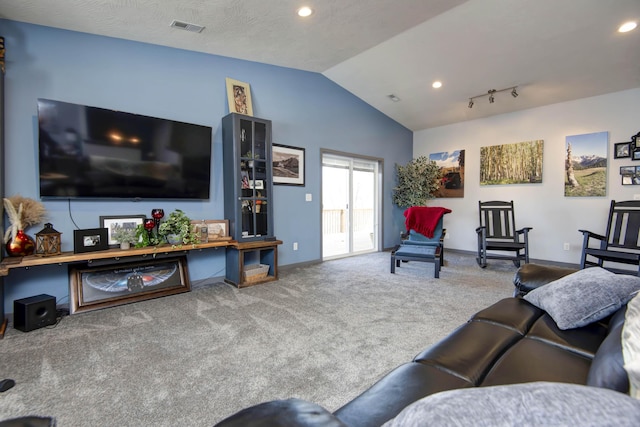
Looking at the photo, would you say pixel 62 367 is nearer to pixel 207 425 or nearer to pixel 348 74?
pixel 207 425

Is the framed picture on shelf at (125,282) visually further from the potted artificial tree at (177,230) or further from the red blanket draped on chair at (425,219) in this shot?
the red blanket draped on chair at (425,219)

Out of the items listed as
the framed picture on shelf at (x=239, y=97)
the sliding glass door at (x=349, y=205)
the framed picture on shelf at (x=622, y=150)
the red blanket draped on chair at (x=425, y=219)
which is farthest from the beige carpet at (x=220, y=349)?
the framed picture on shelf at (x=622, y=150)

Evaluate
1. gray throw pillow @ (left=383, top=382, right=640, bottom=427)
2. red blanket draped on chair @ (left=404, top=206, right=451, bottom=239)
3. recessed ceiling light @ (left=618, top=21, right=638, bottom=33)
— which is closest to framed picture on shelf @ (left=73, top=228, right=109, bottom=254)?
gray throw pillow @ (left=383, top=382, right=640, bottom=427)

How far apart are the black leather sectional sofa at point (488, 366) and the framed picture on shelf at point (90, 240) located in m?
2.94

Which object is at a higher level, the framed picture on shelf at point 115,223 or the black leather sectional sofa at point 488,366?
the framed picture on shelf at point 115,223

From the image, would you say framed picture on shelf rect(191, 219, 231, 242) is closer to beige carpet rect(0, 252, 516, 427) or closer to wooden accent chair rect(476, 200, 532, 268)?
beige carpet rect(0, 252, 516, 427)

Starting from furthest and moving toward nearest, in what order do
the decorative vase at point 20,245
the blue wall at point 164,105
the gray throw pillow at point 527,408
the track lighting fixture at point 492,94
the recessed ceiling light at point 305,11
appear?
the track lighting fixture at point 492,94, the recessed ceiling light at point 305,11, the blue wall at point 164,105, the decorative vase at point 20,245, the gray throw pillow at point 527,408

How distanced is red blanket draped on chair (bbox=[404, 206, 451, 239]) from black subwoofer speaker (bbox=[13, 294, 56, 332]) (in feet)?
14.9

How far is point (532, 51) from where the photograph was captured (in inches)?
149

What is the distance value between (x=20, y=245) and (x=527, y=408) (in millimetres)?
3584

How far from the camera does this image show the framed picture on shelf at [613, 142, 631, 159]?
14.4 feet

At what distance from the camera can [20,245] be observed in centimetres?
257

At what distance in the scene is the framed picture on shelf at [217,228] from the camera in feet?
12.3

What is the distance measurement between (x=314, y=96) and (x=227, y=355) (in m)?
4.11
